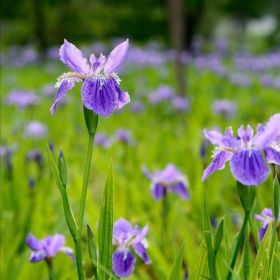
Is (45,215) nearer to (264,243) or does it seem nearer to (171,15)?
(264,243)

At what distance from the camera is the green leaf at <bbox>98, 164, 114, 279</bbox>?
109 cm

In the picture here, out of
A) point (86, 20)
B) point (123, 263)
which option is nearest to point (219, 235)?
point (123, 263)

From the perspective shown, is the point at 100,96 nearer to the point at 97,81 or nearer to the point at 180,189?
the point at 97,81

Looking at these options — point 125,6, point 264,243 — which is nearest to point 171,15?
point 264,243

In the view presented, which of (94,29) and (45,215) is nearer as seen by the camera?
(45,215)

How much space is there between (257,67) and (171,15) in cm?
297

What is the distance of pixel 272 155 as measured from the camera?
1.01m

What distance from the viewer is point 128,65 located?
9.29 metres

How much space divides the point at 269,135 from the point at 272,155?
3cm

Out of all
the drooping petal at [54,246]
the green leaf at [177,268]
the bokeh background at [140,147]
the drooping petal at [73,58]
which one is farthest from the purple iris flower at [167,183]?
the drooping petal at [73,58]

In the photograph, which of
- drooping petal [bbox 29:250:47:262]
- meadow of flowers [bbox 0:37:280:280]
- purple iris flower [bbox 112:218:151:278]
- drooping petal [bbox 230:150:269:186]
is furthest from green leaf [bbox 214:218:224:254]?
drooping petal [bbox 29:250:47:262]

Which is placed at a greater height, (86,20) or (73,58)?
(73,58)

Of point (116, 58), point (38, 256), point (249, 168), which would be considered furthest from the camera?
point (38, 256)

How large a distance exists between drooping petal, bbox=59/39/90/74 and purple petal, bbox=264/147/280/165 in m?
0.33
